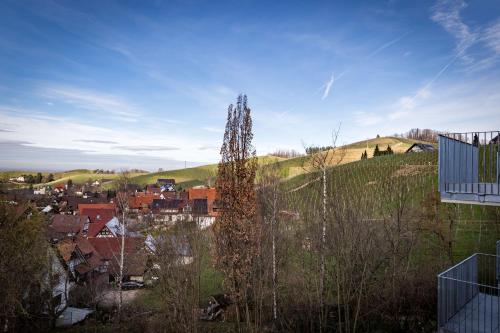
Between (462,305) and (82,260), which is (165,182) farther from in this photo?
(462,305)

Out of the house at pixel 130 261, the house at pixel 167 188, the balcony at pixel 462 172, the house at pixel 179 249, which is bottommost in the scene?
the house at pixel 130 261

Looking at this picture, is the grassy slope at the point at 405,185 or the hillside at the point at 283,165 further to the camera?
the hillside at the point at 283,165

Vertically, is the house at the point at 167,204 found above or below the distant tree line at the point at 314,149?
below

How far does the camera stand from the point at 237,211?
51.5ft

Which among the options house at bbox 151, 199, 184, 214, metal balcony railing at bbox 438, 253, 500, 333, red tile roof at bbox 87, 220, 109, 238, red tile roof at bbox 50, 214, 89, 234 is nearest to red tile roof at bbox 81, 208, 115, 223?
red tile roof at bbox 50, 214, 89, 234

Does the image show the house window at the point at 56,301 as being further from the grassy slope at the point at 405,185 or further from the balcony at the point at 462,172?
the balcony at the point at 462,172

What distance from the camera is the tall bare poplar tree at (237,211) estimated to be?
15.2 m

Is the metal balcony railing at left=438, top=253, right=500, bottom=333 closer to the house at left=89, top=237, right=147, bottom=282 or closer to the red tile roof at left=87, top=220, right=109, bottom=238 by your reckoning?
the house at left=89, top=237, right=147, bottom=282

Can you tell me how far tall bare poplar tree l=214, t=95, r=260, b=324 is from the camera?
15.2 metres

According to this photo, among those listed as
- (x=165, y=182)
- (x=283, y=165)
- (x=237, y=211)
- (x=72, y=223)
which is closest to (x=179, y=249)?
(x=237, y=211)

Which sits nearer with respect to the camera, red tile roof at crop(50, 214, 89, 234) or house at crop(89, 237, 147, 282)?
house at crop(89, 237, 147, 282)

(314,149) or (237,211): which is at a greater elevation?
(314,149)

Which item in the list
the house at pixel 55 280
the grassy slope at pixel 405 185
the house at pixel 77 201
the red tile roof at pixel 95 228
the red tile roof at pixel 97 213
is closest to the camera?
the house at pixel 55 280

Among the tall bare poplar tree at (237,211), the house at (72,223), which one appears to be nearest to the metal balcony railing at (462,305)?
the tall bare poplar tree at (237,211)
